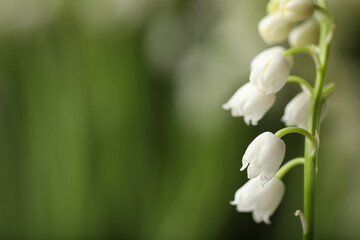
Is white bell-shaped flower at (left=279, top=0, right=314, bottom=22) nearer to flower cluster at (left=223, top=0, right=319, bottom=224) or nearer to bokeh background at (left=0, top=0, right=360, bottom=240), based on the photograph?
flower cluster at (left=223, top=0, right=319, bottom=224)

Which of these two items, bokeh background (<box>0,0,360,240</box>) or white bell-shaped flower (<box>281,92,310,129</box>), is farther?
bokeh background (<box>0,0,360,240</box>)

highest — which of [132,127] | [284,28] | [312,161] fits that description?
[284,28]

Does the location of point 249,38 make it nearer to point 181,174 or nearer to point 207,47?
point 207,47

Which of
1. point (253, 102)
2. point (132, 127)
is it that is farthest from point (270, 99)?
point (132, 127)

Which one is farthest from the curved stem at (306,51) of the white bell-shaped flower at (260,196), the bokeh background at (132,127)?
the bokeh background at (132,127)

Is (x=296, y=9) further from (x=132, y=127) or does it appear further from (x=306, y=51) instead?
(x=132, y=127)

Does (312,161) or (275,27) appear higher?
(275,27)

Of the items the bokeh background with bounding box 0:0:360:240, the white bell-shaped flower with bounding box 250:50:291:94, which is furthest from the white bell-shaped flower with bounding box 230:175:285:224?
the bokeh background with bounding box 0:0:360:240
